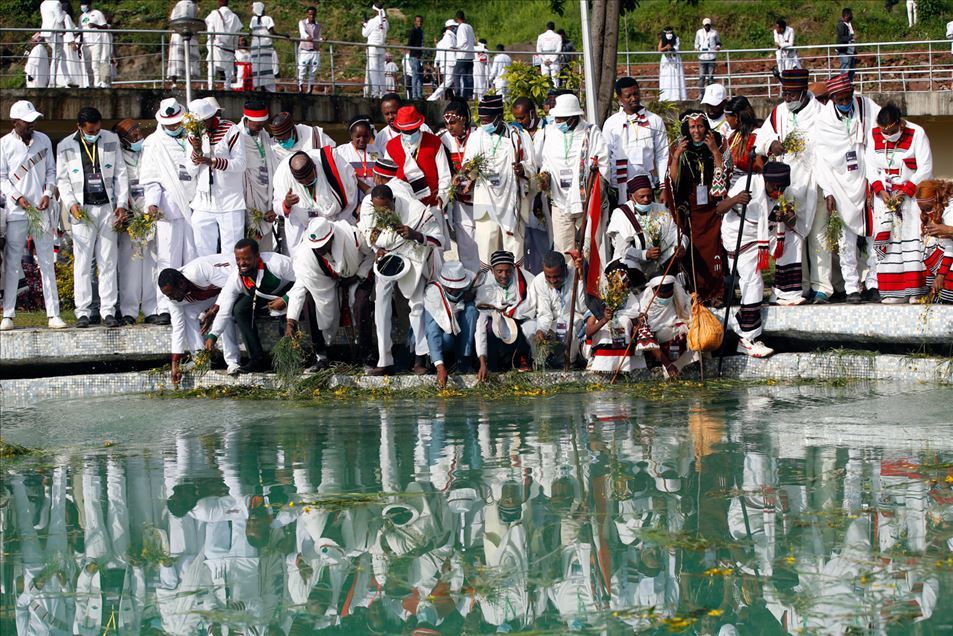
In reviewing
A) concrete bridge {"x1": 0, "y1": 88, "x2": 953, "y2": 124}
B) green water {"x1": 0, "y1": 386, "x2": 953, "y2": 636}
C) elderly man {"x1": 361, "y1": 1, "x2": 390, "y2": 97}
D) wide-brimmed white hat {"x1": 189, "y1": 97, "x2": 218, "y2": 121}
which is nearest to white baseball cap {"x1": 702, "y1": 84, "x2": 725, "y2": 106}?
green water {"x1": 0, "y1": 386, "x2": 953, "y2": 636}

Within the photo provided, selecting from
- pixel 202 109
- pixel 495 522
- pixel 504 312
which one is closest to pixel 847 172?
pixel 504 312

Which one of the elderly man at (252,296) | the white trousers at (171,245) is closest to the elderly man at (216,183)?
the white trousers at (171,245)

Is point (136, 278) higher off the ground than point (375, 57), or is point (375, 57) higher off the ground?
point (375, 57)

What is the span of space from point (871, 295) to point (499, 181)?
3375 mm

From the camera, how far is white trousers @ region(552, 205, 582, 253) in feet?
41.4

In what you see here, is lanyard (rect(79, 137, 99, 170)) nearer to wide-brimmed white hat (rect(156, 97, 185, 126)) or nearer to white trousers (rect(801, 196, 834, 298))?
wide-brimmed white hat (rect(156, 97, 185, 126))

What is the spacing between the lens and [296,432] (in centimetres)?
991

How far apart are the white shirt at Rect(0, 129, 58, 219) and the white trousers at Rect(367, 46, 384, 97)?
11.0 m

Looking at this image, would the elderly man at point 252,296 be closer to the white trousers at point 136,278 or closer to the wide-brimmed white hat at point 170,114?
the white trousers at point 136,278

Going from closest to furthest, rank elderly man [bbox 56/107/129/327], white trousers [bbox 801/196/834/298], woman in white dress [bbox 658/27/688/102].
Answer: white trousers [bbox 801/196/834/298] → elderly man [bbox 56/107/129/327] → woman in white dress [bbox 658/27/688/102]

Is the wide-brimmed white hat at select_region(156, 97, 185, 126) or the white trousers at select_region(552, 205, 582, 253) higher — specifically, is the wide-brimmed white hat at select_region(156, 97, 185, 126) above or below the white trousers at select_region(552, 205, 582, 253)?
above

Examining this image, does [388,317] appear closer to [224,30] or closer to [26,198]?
[26,198]

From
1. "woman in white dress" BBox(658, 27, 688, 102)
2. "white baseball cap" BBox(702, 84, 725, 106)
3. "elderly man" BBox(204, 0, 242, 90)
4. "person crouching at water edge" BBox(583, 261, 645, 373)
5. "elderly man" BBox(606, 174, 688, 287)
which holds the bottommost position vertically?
"person crouching at water edge" BBox(583, 261, 645, 373)

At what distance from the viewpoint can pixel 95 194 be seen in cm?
1266
